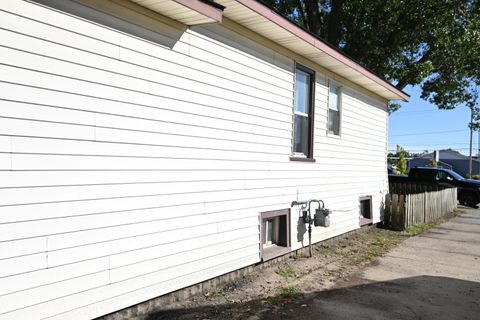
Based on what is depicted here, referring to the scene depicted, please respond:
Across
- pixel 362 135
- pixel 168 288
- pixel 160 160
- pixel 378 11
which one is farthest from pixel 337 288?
pixel 378 11

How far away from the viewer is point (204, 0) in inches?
194

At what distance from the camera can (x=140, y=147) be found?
187 inches

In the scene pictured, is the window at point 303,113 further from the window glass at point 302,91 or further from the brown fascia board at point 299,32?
the brown fascia board at point 299,32

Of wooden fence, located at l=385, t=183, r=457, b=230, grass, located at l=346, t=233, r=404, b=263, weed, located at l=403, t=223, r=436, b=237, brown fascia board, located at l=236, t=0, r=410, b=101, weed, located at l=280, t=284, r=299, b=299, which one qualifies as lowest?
weed, located at l=403, t=223, r=436, b=237

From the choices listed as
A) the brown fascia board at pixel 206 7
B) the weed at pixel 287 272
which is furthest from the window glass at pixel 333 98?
the brown fascia board at pixel 206 7

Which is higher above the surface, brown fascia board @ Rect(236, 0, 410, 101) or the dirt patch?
brown fascia board @ Rect(236, 0, 410, 101)

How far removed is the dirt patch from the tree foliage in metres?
9.27

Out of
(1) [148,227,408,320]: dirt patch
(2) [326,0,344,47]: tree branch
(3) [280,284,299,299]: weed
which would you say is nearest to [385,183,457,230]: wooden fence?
(1) [148,227,408,320]: dirt patch

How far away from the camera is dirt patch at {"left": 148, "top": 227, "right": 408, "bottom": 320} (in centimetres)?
519

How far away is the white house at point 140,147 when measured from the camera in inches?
146

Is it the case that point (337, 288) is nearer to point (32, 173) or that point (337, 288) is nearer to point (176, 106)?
point (176, 106)

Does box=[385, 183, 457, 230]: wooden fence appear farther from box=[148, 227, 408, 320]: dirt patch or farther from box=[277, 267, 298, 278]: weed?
box=[277, 267, 298, 278]: weed

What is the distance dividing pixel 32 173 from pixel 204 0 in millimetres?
2567

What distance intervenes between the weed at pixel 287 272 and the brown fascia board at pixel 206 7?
12.6 feet
